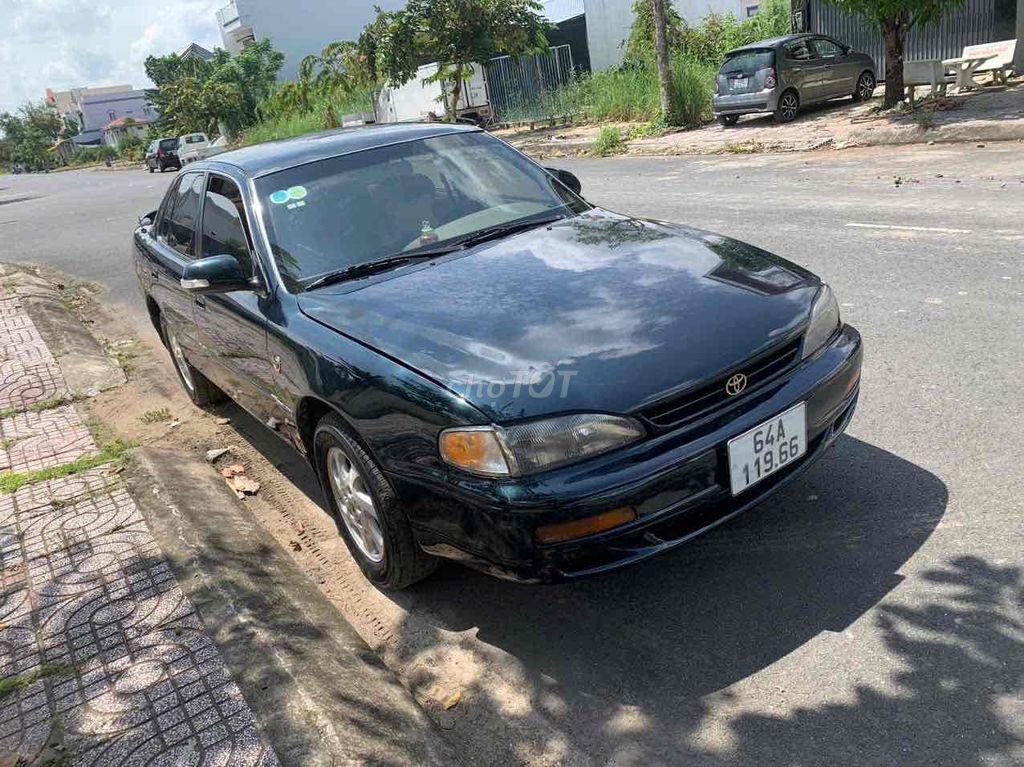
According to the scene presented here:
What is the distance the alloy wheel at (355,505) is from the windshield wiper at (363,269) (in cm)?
72

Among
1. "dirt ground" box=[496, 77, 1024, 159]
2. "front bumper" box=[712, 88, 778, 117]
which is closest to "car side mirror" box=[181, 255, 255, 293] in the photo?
"dirt ground" box=[496, 77, 1024, 159]

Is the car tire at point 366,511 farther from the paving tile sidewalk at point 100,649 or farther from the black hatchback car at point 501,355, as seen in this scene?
the paving tile sidewalk at point 100,649

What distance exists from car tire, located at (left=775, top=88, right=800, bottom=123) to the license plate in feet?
52.1

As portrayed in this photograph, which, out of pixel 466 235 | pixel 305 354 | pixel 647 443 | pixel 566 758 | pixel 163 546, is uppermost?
pixel 466 235

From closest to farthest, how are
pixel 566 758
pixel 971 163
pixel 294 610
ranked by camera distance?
pixel 566 758
pixel 294 610
pixel 971 163

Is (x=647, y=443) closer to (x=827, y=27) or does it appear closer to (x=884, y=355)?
(x=884, y=355)

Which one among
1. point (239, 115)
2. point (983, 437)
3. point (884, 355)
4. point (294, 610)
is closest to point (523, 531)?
point (294, 610)

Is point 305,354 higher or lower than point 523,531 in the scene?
higher

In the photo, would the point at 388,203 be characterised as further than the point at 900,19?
No

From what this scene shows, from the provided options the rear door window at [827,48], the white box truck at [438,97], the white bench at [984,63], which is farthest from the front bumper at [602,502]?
the white box truck at [438,97]

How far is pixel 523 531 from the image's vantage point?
8.32ft

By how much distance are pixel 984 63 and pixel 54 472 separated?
17322 millimetres

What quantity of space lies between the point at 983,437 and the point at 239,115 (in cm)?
5495

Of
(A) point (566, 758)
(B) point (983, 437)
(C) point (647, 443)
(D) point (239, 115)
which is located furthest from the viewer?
(D) point (239, 115)
